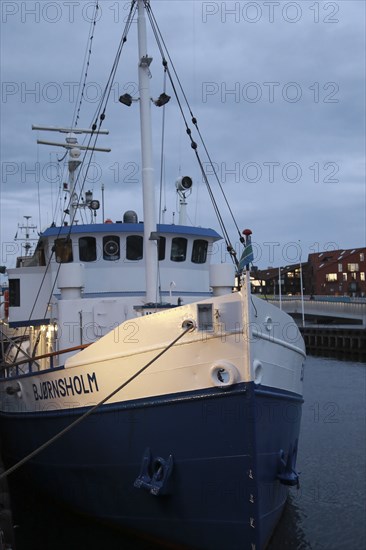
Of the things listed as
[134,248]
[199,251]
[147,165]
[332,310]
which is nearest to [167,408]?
[147,165]

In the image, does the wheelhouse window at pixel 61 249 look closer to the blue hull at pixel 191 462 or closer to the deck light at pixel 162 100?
the deck light at pixel 162 100

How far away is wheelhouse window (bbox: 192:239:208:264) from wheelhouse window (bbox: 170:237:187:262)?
272 mm

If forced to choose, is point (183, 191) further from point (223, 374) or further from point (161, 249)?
point (223, 374)

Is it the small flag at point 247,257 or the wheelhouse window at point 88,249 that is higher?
the wheelhouse window at point 88,249

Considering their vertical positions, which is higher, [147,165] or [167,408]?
[147,165]

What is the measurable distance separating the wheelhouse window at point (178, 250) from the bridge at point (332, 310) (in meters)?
38.1

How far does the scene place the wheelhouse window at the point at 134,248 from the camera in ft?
38.9

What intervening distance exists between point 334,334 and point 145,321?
39.7 meters

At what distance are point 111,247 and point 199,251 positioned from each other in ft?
6.82

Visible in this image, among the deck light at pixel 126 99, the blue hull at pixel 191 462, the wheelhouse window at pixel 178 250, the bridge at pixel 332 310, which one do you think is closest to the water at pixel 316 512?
the blue hull at pixel 191 462

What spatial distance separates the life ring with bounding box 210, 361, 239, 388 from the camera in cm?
693

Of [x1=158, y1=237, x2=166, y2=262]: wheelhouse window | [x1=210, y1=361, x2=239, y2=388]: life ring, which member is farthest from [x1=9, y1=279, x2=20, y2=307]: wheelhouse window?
[x1=210, y1=361, x2=239, y2=388]: life ring

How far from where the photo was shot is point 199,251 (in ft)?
41.4

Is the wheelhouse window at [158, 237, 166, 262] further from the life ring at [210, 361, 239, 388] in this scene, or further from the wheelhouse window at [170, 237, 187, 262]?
the life ring at [210, 361, 239, 388]
